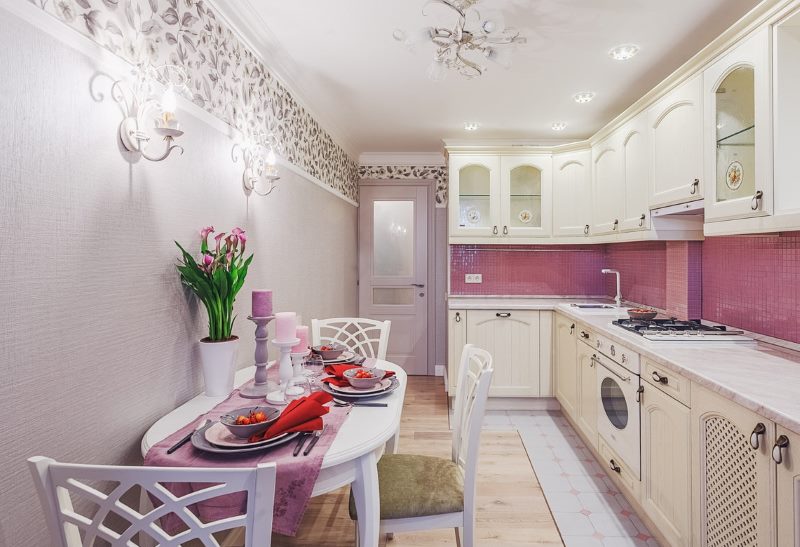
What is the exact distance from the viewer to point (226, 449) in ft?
3.64

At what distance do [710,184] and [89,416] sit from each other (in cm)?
249

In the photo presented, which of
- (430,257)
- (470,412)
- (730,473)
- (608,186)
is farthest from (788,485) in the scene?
(430,257)

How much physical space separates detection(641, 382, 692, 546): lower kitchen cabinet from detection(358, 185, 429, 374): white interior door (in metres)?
2.98

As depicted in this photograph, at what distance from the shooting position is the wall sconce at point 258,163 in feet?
6.89

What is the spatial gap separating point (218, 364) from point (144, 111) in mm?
859

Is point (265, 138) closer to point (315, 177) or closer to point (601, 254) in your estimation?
point (315, 177)

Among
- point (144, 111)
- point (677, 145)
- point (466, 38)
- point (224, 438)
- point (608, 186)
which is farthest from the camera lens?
point (608, 186)

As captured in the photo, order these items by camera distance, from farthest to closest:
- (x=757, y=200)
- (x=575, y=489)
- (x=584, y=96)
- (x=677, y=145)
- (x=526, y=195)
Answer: (x=526, y=195)
(x=584, y=96)
(x=575, y=489)
(x=677, y=145)
(x=757, y=200)

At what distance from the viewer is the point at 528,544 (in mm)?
2004

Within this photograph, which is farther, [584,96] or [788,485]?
[584,96]

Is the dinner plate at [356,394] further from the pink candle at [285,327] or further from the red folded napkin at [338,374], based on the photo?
the pink candle at [285,327]

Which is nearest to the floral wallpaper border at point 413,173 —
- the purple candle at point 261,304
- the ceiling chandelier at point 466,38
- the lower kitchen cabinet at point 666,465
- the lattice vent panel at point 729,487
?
the ceiling chandelier at point 466,38

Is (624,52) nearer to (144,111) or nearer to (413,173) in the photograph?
(144,111)

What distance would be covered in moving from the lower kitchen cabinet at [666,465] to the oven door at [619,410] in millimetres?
72
